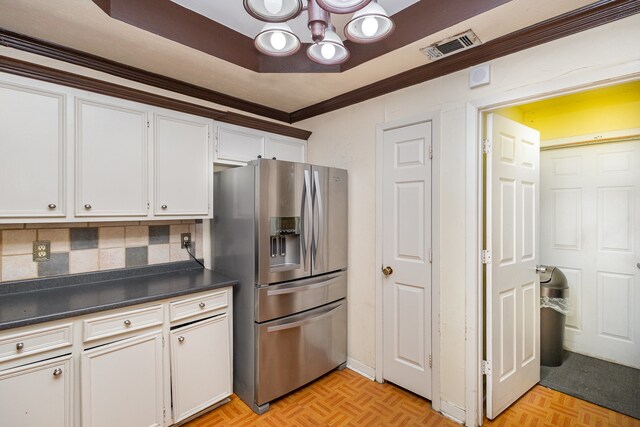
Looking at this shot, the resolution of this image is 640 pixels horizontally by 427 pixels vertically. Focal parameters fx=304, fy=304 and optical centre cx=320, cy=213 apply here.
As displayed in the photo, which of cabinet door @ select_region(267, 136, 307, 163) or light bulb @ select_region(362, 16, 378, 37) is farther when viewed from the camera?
cabinet door @ select_region(267, 136, 307, 163)

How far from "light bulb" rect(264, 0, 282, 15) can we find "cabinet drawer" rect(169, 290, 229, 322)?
1.71m

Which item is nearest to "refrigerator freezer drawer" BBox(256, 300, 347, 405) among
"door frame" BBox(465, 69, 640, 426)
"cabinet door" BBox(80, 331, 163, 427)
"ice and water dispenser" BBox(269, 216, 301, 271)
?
"ice and water dispenser" BBox(269, 216, 301, 271)

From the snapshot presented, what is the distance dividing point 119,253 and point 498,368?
278 centimetres

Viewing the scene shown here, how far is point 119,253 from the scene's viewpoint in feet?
7.29

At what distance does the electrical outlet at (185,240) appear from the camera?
8.32ft

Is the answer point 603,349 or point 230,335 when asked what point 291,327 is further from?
point 603,349

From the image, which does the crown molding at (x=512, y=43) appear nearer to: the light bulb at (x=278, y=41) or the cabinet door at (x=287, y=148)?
the cabinet door at (x=287, y=148)

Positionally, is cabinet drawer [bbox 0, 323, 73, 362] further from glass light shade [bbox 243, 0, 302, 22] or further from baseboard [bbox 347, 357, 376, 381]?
baseboard [bbox 347, 357, 376, 381]

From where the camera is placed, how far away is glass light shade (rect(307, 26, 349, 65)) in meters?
1.51

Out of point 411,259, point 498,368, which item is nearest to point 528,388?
point 498,368

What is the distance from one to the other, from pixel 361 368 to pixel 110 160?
248cm

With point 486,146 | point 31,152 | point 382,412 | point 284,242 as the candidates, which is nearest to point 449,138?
point 486,146

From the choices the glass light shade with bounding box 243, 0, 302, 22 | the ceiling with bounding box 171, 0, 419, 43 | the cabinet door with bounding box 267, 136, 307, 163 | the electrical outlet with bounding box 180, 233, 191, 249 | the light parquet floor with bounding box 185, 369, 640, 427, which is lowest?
the light parquet floor with bounding box 185, 369, 640, 427

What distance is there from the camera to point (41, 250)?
192 centimetres
